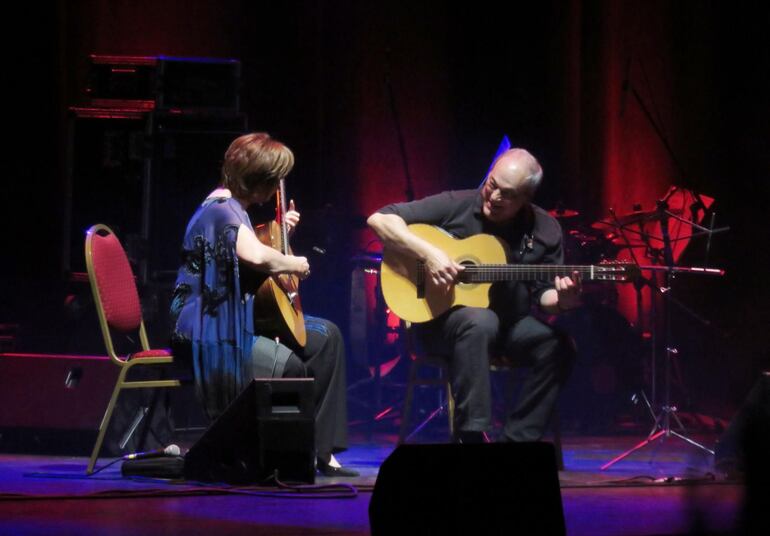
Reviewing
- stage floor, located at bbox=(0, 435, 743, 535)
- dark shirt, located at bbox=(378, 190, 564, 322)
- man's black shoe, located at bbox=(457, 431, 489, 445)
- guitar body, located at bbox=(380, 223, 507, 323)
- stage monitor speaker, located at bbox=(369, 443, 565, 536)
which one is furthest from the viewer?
dark shirt, located at bbox=(378, 190, 564, 322)

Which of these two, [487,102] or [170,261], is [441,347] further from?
[487,102]

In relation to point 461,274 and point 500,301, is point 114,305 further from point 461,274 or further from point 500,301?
point 500,301

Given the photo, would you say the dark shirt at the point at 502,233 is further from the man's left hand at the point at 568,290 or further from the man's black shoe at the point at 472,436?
the man's black shoe at the point at 472,436

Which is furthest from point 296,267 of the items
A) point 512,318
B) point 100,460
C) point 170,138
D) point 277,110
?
point 277,110

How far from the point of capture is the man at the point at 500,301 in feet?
13.2

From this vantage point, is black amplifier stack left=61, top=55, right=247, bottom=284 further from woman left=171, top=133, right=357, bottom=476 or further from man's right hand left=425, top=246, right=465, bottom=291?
man's right hand left=425, top=246, right=465, bottom=291

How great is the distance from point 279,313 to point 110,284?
726mm

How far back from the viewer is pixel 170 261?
203 inches

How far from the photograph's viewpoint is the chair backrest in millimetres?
3930

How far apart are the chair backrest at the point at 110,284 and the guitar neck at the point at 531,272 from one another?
1.40 meters

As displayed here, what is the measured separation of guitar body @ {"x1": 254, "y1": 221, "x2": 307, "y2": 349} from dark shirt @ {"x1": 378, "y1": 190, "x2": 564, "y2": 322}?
2.04 feet

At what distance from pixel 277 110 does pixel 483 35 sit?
1540 mm

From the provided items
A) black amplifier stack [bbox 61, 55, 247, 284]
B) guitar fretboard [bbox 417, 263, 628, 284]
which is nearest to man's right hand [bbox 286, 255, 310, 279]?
guitar fretboard [bbox 417, 263, 628, 284]

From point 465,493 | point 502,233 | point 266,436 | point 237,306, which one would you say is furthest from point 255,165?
point 465,493
